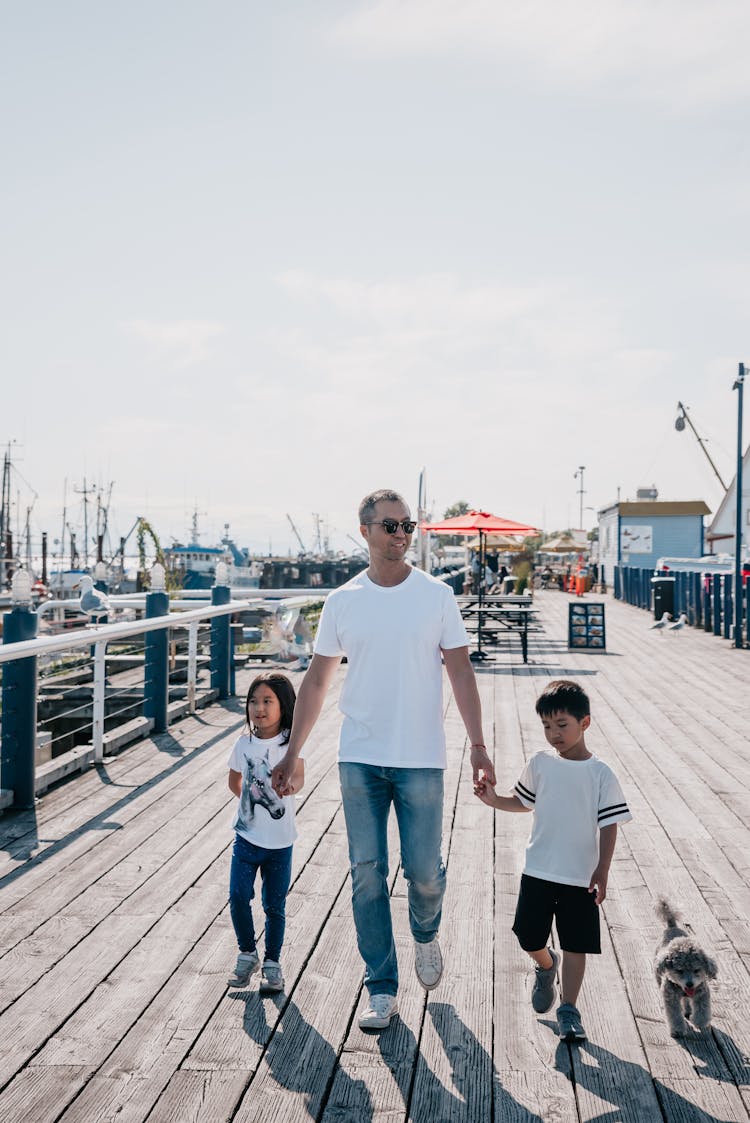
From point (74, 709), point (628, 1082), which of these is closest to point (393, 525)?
point (628, 1082)

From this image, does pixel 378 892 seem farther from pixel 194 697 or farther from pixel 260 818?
pixel 194 697

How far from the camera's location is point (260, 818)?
373cm

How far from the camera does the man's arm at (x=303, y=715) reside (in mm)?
3551

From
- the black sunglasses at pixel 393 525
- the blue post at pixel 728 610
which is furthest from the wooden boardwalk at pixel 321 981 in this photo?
the blue post at pixel 728 610

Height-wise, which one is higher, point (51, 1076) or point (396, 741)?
point (396, 741)

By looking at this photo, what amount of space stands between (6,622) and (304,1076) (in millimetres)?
3469

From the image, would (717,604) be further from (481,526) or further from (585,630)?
(481,526)

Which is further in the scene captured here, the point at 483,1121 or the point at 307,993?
the point at 307,993

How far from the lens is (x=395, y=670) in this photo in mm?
3354

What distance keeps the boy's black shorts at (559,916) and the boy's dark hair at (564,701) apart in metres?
0.56

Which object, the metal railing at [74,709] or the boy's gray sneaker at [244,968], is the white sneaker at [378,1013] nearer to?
the boy's gray sneaker at [244,968]

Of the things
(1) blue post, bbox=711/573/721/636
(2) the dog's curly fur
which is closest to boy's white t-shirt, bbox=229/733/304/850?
(2) the dog's curly fur

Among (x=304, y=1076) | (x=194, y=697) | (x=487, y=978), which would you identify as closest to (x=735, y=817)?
(x=487, y=978)

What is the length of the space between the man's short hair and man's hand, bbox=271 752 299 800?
0.87 m
